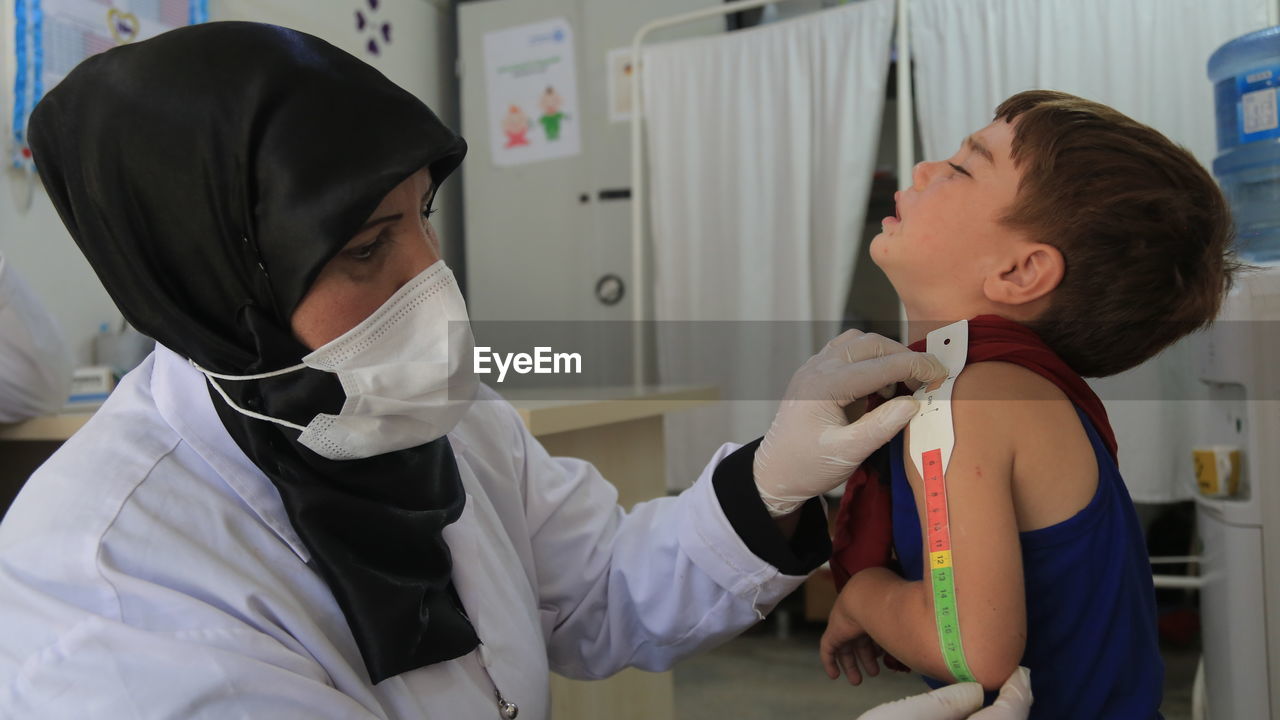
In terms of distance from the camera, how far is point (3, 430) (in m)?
1.51

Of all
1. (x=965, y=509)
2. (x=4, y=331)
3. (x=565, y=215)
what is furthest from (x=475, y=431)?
(x=565, y=215)

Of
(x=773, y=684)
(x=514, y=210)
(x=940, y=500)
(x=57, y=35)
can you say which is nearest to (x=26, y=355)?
(x=57, y=35)

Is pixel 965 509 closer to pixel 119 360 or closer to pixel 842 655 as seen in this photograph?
pixel 842 655

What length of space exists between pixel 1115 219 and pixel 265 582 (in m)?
0.76

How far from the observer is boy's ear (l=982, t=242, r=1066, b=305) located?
31.0 inches

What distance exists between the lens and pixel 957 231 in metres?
0.82

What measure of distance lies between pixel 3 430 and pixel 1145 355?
168 centimetres

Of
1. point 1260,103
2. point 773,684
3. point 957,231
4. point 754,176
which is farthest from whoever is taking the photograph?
point 754,176

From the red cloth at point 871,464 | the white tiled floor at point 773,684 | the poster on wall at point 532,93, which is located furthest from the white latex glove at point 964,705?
the poster on wall at point 532,93

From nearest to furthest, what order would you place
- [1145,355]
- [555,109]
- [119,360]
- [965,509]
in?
[965,509]
[1145,355]
[119,360]
[555,109]

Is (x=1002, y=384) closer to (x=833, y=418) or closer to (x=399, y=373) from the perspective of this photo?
(x=833, y=418)

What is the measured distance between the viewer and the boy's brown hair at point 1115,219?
0.76 m

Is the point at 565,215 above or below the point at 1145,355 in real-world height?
above

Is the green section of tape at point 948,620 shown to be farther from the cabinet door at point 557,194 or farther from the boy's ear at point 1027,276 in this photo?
the cabinet door at point 557,194
